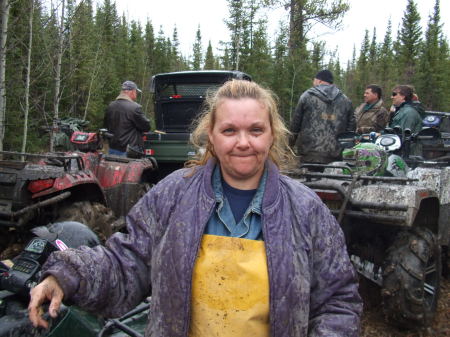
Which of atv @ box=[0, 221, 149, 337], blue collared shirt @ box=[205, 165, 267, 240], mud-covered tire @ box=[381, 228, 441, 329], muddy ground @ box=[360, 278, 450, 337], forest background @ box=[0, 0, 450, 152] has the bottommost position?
muddy ground @ box=[360, 278, 450, 337]

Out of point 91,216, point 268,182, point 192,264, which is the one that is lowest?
point 91,216

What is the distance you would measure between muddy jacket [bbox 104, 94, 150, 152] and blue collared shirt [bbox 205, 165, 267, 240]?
18.5 ft

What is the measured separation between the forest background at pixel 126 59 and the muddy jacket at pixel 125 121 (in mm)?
980

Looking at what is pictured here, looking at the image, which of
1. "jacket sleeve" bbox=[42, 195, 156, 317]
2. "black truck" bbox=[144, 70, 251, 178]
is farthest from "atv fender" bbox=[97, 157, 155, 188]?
"jacket sleeve" bbox=[42, 195, 156, 317]

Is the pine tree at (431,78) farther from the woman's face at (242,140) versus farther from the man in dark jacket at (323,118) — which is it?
the woman's face at (242,140)

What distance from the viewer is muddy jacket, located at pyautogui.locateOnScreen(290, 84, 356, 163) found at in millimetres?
5562

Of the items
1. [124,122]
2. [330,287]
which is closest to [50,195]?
[124,122]

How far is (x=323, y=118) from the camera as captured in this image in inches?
220

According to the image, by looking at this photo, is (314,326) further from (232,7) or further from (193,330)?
(232,7)

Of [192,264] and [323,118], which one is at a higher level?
[323,118]

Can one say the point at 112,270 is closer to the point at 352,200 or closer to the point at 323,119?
the point at 352,200

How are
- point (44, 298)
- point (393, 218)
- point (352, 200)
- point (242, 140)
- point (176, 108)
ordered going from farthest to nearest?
point (176, 108)
point (352, 200)
point (393, 218)
point (242, 140)
point (44, 298)

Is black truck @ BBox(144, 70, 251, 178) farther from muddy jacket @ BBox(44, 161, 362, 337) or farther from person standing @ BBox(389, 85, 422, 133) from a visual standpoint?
muddy jacket @ BBox(44, 161, 362, 337)

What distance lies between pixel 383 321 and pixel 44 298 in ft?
10.9
